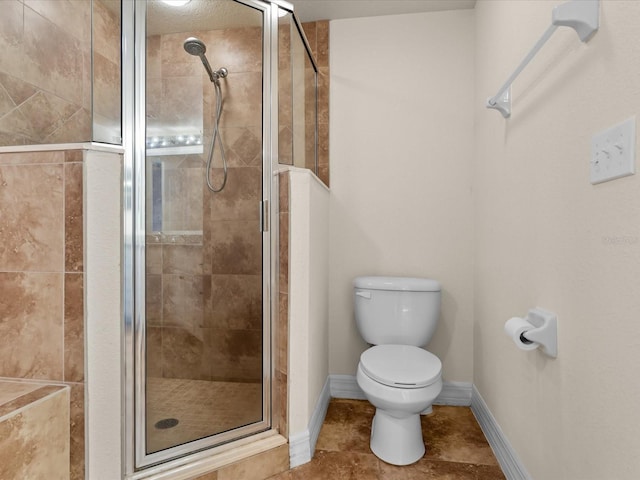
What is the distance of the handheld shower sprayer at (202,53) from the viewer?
147cm

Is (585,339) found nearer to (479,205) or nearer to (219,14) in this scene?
(479,205)

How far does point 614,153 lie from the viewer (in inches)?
31.3

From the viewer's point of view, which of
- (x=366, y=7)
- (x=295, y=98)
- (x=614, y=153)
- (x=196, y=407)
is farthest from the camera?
(x=366, y=7)

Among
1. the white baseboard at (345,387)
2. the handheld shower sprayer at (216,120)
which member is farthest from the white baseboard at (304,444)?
the handheld shower sprayer at (216,120)

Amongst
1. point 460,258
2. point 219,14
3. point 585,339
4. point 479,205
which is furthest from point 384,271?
point 219,14

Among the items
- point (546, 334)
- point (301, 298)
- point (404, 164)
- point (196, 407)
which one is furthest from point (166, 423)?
point (404, 164)

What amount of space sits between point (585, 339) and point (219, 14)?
172cm

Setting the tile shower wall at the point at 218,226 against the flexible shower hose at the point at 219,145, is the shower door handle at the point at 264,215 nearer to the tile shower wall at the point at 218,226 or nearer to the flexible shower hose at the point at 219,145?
the tile shower wall at the point at 218,226

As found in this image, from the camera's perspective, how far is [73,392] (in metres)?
1.18

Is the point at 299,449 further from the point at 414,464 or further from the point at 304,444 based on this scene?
the point at 414,464

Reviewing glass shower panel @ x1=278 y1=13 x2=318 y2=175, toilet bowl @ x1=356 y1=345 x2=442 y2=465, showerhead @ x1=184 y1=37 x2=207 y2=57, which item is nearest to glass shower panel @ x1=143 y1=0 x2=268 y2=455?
showerhead @ x1=184 y1=37 x2=207 y2=57

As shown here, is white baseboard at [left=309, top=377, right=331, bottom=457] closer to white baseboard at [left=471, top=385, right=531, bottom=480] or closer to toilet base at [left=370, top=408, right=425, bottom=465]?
toilet base at [left=370, top=408, right=425, bottom=465]

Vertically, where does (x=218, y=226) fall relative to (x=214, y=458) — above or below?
above

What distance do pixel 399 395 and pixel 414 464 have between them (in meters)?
0.38
